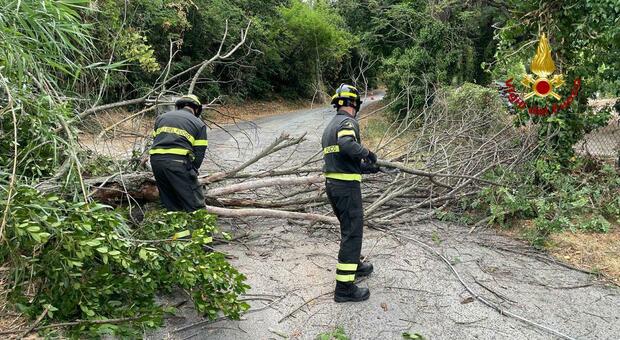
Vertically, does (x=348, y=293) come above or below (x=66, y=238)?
below

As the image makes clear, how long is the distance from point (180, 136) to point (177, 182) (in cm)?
40

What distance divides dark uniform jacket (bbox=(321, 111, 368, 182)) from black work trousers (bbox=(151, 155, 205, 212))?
1.22 meters

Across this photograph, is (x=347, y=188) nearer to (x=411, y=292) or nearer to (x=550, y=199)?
(x=411, y=292)

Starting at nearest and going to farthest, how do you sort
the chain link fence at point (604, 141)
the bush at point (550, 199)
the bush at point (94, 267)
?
the bush at point (94, 267) → the bush at point (550, 199) → the chain link fence at point (604, 141)

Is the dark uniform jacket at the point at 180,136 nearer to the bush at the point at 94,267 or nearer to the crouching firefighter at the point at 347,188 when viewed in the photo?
the bush at the point at 94,267

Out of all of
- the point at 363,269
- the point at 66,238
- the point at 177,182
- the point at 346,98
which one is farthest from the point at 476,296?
the point at 66,238

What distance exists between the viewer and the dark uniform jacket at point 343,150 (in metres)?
3.59

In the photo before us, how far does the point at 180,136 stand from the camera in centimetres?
408

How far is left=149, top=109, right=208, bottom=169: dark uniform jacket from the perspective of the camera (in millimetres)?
4055

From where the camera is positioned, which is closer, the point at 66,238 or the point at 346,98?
the point at 66,238

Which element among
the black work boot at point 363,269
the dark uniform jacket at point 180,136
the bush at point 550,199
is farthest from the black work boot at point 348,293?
the bush at point 550,199

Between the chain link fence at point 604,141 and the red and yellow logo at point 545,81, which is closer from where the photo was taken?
the red and yellow logo at point 545,81

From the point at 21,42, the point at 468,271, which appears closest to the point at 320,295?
the point at 468,271

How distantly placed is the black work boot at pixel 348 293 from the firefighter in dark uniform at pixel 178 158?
1452 mm
